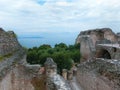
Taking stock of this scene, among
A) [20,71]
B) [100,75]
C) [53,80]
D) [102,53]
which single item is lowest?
[102,53]

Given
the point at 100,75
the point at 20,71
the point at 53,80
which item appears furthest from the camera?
the point at 20,71

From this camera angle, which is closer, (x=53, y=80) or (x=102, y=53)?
(x=53, y=80)

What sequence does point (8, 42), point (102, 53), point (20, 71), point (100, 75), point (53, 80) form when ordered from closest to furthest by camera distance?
point (100, 75), point (53, 80), point (20, 71), point (8, 42), point (102, 53)

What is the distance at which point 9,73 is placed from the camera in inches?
742

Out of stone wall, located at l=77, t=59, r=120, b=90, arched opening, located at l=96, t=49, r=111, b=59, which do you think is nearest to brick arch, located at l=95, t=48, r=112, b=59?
arched opening, located at l=96, t=49, r=111, b=59

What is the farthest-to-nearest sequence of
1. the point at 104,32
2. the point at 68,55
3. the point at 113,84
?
1. the point at 104,32
2. the point at 68,55
3. the point at 113,84

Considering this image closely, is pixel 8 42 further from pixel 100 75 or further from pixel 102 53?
pixel 102 53

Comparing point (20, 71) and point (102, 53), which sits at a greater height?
point (20, 71)

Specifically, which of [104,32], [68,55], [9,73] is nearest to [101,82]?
[9,73]

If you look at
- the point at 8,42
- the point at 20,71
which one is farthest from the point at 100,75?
the point at 8,42

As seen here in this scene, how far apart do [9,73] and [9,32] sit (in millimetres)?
4008

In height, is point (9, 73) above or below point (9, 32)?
below

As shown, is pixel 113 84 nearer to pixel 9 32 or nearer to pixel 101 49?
pixel 9 32

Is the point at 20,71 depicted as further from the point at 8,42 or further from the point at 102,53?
the point at 102,53
